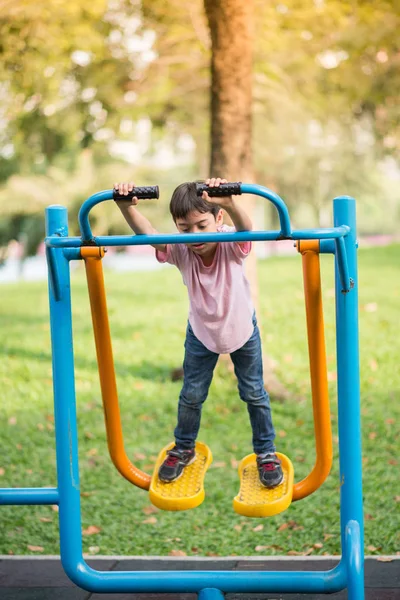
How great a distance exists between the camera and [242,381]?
3.09m

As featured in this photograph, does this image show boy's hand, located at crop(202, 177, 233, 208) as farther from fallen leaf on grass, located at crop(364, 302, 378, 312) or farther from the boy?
fallen leaf on grass, located at crop(364, 302, 378, 312)

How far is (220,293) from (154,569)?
1389 millimetres

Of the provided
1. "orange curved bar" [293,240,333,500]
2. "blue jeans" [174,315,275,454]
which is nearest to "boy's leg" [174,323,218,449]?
"blue jeans" [174,315,275,454]

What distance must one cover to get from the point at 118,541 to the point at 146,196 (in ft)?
7.20

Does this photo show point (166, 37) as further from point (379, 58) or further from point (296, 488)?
point (296, 488)

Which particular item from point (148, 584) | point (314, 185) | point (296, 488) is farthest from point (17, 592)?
point (314, 185)

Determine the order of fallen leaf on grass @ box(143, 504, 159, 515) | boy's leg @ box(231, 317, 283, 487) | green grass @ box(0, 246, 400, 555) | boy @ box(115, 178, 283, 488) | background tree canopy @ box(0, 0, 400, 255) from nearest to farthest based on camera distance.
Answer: boy @ box(115, 178, 283, 488) < boy's leg @ box(231, 317, 283, 487) < green grass @ box(0, 246, 400, 555) < fallen leaf on grass @ box(143, 504, 159, 515) < background tree canopy @ box(0, 0, 400, 255)

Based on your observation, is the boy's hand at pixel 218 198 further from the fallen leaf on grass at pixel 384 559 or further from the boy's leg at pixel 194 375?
the fallen leaf on grass at pixel 384 559

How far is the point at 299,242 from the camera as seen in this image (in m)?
2.76

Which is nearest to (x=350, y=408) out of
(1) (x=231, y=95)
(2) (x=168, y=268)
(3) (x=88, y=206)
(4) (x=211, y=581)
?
(4) (x=211, y=581)

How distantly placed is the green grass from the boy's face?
176cm

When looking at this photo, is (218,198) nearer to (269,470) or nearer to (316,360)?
(316,360)

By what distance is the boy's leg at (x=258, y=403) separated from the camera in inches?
120

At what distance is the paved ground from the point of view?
130 inches
